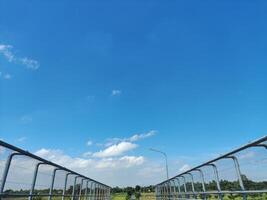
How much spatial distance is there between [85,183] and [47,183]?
5.69m

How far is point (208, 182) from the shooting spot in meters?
6.59

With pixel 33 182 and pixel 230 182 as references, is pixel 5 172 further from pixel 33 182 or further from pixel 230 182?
pixel 230 182

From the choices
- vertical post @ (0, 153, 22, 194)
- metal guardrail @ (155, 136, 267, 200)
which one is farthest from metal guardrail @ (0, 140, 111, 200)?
metal guardrail @ (155, 136, 267, 200)

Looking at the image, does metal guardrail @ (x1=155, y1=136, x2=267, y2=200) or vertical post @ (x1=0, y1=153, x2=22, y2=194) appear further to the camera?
vertical post @ (x1=0, y1=153, x2=22, y2=194)

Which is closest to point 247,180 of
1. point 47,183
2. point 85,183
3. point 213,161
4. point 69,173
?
point 213,161

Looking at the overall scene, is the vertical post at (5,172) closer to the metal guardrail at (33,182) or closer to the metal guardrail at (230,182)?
the metal guardrail at (33,182)

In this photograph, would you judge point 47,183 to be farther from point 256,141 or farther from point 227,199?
point 256,141

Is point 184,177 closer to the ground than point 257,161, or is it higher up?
higher up

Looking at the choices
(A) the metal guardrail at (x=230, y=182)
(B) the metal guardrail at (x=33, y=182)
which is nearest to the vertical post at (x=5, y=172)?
(B) the metal guardrail at (x=33, y=182)

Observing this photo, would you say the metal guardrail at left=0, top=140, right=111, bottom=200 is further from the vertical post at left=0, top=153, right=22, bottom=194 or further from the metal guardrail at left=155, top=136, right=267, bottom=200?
the metal guardrail at left=155, top=136, right=267, bottom=200

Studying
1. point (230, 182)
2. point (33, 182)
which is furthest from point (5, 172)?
point (230, 182)

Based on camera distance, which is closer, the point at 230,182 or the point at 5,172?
the point at 5,172

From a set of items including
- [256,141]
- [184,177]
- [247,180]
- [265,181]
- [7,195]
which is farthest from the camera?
[184,177]

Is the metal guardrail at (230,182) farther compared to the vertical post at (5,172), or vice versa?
the vertical post at (5,172)
